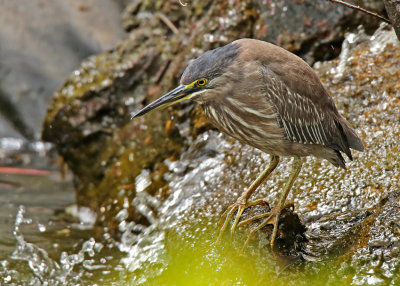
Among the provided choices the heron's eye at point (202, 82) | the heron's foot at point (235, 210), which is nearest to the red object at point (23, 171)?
the heron's foot at point (235, 210)

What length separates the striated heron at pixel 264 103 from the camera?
3.54 meters

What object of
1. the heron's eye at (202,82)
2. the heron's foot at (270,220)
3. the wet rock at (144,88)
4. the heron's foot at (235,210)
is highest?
the wet rock at (144,88)

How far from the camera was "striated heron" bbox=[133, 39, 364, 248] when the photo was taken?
139 inches

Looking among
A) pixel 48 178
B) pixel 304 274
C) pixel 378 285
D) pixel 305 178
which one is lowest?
pixel 378 285

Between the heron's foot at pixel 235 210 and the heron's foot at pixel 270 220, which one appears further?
the heron's foot at pixel 235 210

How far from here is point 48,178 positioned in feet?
23.5

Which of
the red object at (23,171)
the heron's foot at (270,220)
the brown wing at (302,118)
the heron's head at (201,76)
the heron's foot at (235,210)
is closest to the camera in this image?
the heron's head at (201,76)

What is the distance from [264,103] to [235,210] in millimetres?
829

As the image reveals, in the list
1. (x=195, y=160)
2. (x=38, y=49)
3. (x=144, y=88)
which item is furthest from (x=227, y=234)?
(x=38, y=49)

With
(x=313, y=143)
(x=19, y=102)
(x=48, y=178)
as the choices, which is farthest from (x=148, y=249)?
(x=19, y=102)

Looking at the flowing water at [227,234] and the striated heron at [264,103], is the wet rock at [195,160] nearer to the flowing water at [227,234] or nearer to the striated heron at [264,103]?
the flowing water at [227,234]

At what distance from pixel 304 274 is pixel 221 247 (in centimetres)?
62

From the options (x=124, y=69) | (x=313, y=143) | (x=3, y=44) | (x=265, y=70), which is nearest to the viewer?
(x=265, y=70)

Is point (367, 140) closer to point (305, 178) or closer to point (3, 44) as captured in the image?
point (305, 178)
